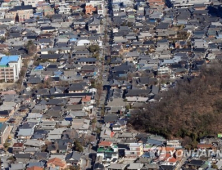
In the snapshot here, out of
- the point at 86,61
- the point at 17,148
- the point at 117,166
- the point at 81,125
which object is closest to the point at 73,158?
the point at 117,166

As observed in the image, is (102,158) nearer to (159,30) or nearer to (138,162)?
(138,162)

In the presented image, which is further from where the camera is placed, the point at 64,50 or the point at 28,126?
the point at 64,50

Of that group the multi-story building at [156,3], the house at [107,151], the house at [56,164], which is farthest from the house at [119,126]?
the multi-story building at [156,3]

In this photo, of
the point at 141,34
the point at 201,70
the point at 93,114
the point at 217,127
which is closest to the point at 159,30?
the point at 141,34

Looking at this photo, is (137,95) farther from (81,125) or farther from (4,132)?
(4,132)

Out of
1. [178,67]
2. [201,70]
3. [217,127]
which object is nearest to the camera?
[217,127]

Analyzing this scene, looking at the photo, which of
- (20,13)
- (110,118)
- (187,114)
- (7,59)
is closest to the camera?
(187,114)

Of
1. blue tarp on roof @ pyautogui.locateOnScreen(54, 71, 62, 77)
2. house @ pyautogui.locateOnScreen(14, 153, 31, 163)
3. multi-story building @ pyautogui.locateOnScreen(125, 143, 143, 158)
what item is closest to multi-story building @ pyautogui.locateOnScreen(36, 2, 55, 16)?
blue tarp on roof @ pyautogui.locateOnScreen(54, 71, 62, 77)
